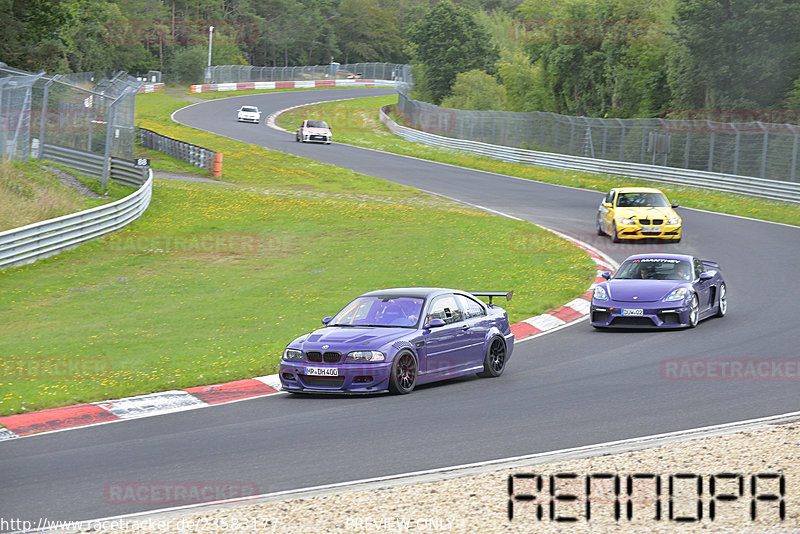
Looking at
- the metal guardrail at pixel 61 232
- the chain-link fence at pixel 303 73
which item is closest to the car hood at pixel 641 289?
the metal guardrail at pixel 61 232

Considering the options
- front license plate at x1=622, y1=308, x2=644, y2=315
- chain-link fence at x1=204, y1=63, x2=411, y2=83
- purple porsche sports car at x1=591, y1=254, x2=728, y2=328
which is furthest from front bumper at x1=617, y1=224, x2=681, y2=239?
chain-link fence at x1=204, y1=63, x2=411, y2=83

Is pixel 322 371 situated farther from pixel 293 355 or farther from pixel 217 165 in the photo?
pixel 217 165

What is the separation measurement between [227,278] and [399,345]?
10.9 m

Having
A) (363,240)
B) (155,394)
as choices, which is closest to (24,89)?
(363,240)

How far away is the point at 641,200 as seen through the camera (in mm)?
27469

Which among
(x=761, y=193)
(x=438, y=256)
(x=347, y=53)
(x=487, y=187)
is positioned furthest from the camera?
(x=347, y=53)

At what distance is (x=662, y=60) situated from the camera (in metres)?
57.5

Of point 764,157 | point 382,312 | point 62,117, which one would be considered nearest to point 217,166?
point 62,117

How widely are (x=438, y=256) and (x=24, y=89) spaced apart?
12647 mm

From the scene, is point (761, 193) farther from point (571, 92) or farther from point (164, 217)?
point (571, 92)

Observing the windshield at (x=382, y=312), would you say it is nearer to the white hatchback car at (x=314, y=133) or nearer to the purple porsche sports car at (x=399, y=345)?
the purple porsche sports car at (x=399, y=345)

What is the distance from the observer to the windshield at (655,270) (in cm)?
1744

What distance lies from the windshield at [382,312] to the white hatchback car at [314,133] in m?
46.4

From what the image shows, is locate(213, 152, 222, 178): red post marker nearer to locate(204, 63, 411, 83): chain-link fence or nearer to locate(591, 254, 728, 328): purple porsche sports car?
locate(591, 254, 728, 328): purple porsche sports car
